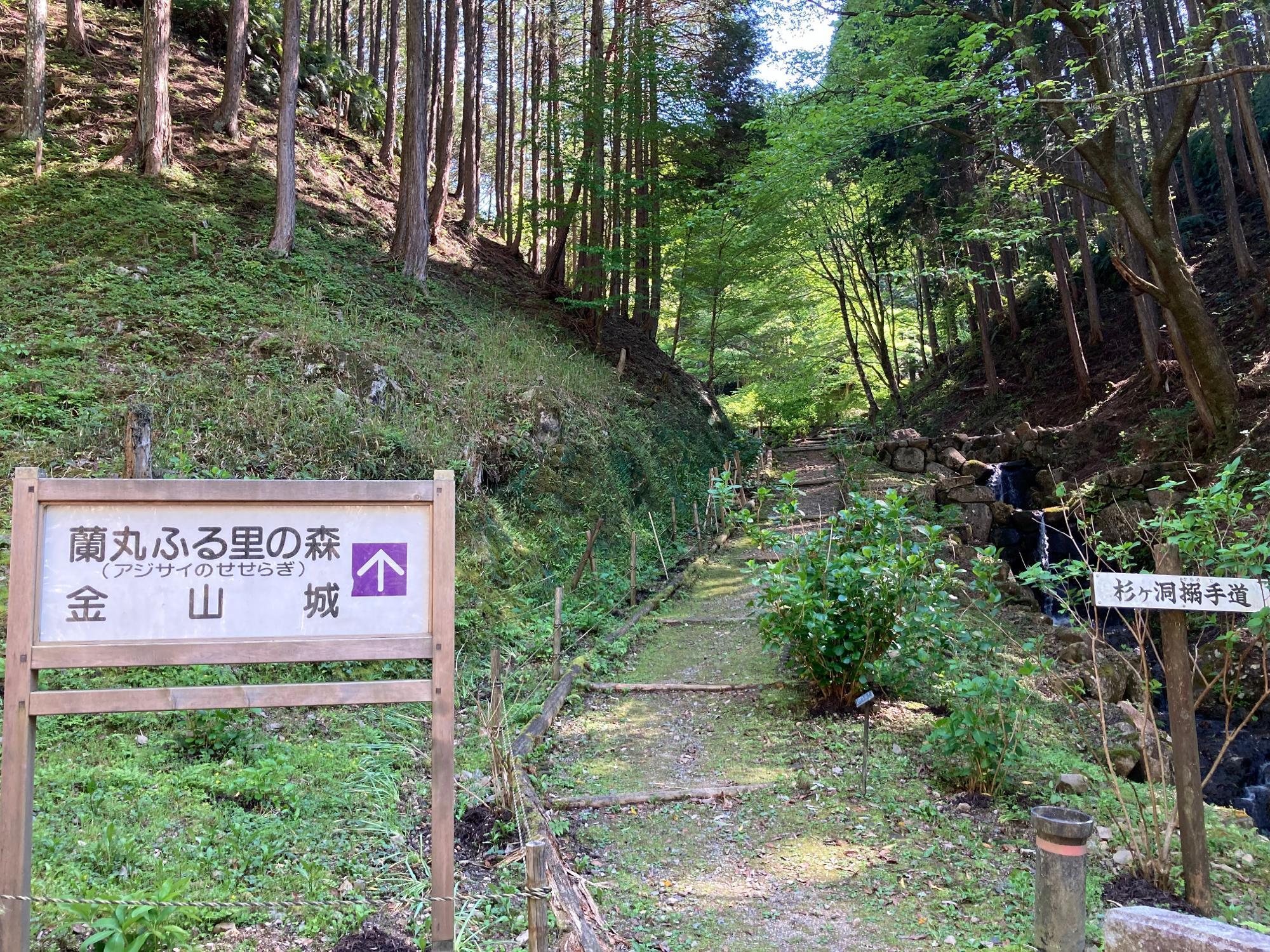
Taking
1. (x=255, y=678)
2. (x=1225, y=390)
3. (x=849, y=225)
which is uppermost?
(x=849, y=225)

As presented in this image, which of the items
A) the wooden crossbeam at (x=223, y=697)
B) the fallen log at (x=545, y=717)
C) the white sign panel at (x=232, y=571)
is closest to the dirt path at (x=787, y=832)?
the fallen log at (x=545, y=717)

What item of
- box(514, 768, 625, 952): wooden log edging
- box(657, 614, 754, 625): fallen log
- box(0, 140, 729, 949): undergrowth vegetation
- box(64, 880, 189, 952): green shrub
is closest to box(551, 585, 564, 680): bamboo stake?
box(0, 140, 729, 949): undergrowth vegetation

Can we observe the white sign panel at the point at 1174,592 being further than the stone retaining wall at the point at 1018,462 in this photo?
No

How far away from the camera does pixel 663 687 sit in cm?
650

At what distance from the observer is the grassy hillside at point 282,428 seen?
3.16 metres

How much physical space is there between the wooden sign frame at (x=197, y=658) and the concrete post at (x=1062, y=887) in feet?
7.58

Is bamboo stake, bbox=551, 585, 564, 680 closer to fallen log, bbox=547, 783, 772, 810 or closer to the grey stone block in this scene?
Answer: fallen log, bbox=547, 783, 772, 810

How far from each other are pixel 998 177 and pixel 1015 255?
10383 mm

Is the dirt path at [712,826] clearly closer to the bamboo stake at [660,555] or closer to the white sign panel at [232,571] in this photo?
the white sign panel at [232,571]

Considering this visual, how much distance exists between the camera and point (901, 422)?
81.1 ft

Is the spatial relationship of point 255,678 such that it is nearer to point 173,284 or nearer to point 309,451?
point 309,451

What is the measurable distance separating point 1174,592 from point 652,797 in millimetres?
2919

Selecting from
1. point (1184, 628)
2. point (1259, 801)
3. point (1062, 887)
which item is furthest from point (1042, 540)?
point (1062, 887)

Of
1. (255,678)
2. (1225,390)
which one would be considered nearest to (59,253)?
(255,678)
